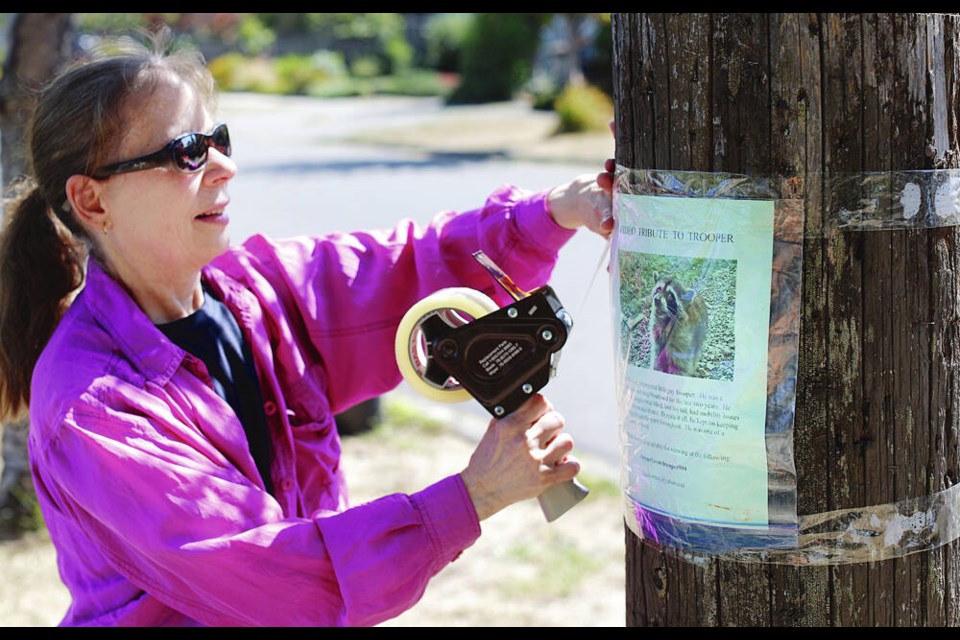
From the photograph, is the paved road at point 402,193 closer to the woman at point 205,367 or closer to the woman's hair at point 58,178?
the woman at point 205,367

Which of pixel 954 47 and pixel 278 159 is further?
pixel 278 159

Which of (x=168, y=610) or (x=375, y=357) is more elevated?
(x=375, y=357)

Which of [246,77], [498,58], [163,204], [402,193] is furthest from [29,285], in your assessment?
[246,77]

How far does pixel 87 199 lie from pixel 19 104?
2.43m

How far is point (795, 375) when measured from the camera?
1606mm

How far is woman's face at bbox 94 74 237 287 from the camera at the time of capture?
2234 mm

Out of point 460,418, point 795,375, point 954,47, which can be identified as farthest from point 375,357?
point 460,418

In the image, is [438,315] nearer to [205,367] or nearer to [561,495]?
[561,495]

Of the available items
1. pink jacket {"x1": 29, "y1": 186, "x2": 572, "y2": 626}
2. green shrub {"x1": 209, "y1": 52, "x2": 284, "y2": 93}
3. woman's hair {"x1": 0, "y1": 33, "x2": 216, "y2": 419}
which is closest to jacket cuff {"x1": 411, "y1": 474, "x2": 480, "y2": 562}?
pink jacket {"x1": 29, "y1": 186, "x2": 572, "y2": 626}

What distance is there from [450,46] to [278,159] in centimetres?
1961

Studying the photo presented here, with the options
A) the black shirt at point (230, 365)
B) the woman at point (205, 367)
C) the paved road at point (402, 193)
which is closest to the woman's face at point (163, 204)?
the woman at point (205, 367)

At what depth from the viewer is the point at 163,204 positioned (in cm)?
224
